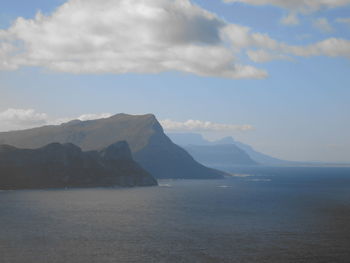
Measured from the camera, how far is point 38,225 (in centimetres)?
12350

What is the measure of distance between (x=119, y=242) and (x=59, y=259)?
767 inches

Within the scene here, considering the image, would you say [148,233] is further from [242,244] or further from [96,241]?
[242,244]

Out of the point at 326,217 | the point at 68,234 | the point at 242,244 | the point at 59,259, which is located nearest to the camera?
the point at 59,259

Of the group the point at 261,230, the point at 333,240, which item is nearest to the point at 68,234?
the point at 261,230

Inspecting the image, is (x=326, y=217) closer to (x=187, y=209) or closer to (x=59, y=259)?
(x=187, y=209)

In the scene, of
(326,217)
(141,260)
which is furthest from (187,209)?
(141,260)

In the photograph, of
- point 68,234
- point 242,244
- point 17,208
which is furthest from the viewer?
point 17,208

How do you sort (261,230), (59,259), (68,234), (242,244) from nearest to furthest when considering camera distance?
(59,259), (242,244), (68,234), (261,230)

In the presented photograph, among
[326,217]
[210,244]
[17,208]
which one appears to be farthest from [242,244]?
[17,208]

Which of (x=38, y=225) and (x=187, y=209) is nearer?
(x=38, y=225)

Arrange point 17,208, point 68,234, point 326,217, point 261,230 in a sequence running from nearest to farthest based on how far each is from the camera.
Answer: point 68,234 → point 261,230 → point 326,217 → point 17,208

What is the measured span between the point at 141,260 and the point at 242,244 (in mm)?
26246

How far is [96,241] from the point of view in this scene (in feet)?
337

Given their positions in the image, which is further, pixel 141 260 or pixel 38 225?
pixel 38 225
